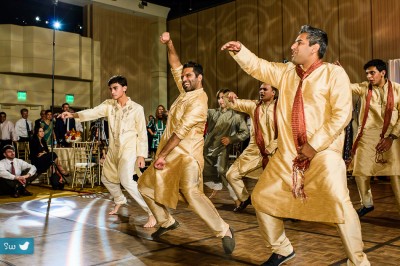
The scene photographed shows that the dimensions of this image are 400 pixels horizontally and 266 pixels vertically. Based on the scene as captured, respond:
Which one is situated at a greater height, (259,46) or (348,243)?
(259,46)

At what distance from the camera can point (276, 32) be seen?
1174 cm

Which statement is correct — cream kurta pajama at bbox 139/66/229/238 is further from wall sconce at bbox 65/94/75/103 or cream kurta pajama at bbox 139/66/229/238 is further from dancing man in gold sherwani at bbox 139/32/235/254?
wall sconce at bbox 65/94/75/103

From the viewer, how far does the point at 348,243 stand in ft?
7.26

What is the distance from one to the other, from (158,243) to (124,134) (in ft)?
3.96

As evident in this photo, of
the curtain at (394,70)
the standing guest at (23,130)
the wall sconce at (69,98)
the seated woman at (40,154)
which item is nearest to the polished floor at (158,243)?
the seated woman at (40,154)

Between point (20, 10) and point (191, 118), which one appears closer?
point (191, 118)

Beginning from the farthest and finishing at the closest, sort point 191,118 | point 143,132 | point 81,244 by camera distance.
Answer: point 143,132, point 81,244, point 191,118

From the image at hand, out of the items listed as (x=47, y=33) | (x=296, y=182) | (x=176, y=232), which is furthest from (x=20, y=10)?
(x=296, y=182)

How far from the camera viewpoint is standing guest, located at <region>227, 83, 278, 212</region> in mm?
4161

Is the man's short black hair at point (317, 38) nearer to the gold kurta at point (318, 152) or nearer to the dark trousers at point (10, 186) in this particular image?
the gold kurta at point (318, 152)

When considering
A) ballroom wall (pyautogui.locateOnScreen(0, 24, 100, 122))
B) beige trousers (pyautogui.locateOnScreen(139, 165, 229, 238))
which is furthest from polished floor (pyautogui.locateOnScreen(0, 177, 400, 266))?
ballroom wall (pyautogui.locateOnScreen(0, 24, 100, 122))

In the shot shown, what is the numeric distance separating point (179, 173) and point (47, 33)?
10668mm

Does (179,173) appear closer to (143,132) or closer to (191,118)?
(191,118)

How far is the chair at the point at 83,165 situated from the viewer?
7.32 m
